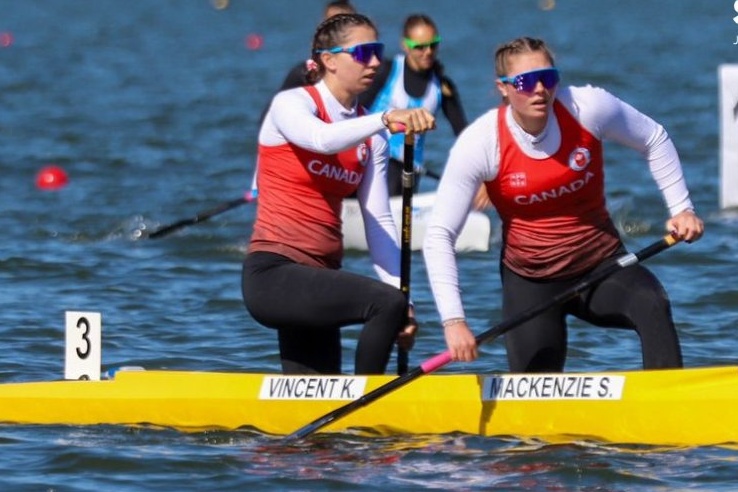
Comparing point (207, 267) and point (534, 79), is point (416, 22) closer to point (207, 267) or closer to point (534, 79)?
point (207, 267)

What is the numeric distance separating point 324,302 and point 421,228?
5.71 metres

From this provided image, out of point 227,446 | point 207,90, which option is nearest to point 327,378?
point 227,446

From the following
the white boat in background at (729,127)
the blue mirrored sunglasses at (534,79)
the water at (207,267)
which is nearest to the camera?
the blue mirrored sunglasses at (534,79)

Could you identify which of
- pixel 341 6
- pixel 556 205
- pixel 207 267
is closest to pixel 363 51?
pixel 556 205

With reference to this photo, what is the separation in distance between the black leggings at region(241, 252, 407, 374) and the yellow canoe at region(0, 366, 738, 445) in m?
0.16

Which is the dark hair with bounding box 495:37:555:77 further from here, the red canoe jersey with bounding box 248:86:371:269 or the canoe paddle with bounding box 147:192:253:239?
the canoe paddle with bounding box 147:192:253:239

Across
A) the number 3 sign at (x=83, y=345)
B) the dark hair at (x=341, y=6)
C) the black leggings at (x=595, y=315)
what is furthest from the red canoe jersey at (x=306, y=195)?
the dark hair at (x=341, y=6)

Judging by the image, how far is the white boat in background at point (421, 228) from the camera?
12.4m

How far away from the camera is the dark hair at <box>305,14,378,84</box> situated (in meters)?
6.96

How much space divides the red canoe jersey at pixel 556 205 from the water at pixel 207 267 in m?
0.70

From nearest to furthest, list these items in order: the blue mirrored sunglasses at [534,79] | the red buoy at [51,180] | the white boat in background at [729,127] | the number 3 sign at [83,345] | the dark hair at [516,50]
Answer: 1. the blue mirrored sunglasses at [534,79]
2. the dark hair at [516,50]
3. the number 3 sign at [83,345]
4. the white boat in background at [729,127]
5. the red buoy at [51,180]

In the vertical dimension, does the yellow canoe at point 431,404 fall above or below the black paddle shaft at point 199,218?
below

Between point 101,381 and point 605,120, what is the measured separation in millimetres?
2311

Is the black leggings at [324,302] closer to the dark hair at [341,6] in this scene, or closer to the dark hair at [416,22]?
the dark hair at [341,6]
